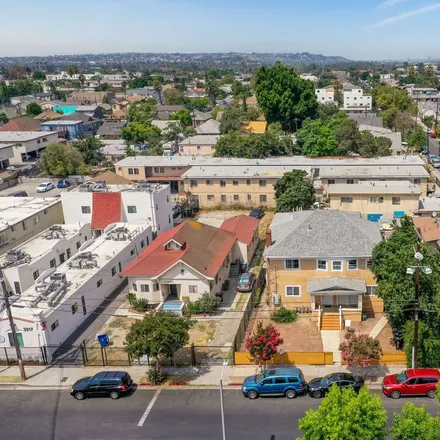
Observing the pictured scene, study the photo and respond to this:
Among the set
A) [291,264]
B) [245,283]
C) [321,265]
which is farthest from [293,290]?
[245,283]

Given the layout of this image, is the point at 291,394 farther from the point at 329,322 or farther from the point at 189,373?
the point at 329,322

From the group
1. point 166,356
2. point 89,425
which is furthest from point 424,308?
point 89,425

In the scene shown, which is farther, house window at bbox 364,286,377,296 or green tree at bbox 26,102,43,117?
green tree at bbox 26,102,43,117

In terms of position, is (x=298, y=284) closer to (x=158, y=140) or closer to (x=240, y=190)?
(x=240, y=190)

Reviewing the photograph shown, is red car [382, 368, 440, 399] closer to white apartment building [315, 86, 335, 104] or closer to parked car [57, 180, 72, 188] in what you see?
parked car [57, 180, 72, 188]

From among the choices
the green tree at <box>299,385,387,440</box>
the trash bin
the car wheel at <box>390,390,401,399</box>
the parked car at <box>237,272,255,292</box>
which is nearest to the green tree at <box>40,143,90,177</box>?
the parked car at <box>237,272,255,292</box>

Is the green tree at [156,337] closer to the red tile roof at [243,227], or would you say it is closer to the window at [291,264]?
the window at [291,264]
